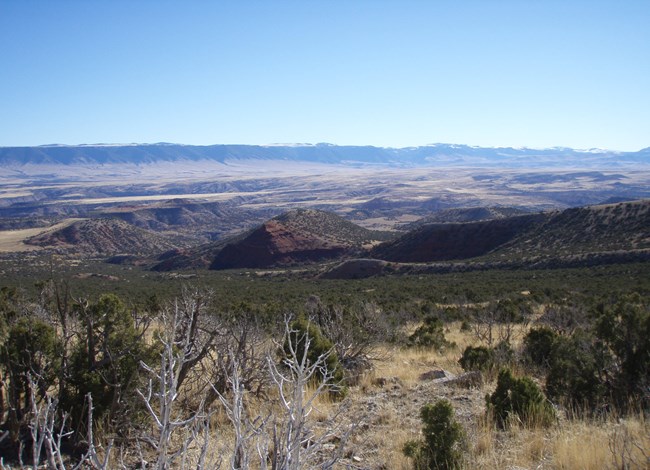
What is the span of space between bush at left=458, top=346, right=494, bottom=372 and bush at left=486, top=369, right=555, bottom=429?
2.60 metres

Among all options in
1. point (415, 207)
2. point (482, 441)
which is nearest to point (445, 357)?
point (482, 441)

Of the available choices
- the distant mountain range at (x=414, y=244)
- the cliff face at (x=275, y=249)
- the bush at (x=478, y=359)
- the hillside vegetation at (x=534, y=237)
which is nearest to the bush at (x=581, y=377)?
the bush at (x=478, y=359)

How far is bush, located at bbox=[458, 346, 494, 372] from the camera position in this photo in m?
8.32

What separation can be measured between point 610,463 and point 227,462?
3.00m

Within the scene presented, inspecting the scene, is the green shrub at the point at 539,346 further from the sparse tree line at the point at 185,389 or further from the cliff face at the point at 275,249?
the cliff face at the point at 275,249

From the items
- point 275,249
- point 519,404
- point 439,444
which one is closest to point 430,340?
point 519,404

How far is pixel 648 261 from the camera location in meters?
35.7

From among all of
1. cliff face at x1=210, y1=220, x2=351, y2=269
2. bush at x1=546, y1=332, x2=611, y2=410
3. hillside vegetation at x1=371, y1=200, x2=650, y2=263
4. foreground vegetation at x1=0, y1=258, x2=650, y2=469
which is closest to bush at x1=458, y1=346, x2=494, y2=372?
foreground vegetation at x1=0, y1=258, x2=650, y2=469

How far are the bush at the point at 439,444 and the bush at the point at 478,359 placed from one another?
4055 mm

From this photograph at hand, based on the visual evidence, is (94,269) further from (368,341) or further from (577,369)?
(577,369)

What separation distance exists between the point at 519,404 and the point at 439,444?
5.09 feet

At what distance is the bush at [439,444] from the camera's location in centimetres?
423

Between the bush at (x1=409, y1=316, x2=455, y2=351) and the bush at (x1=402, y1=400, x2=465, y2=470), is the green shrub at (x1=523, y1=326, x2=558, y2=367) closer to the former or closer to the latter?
the bush at (x1=409, y1=316, x2=455, y2=351)

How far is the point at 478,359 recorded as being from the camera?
27.9 feet
